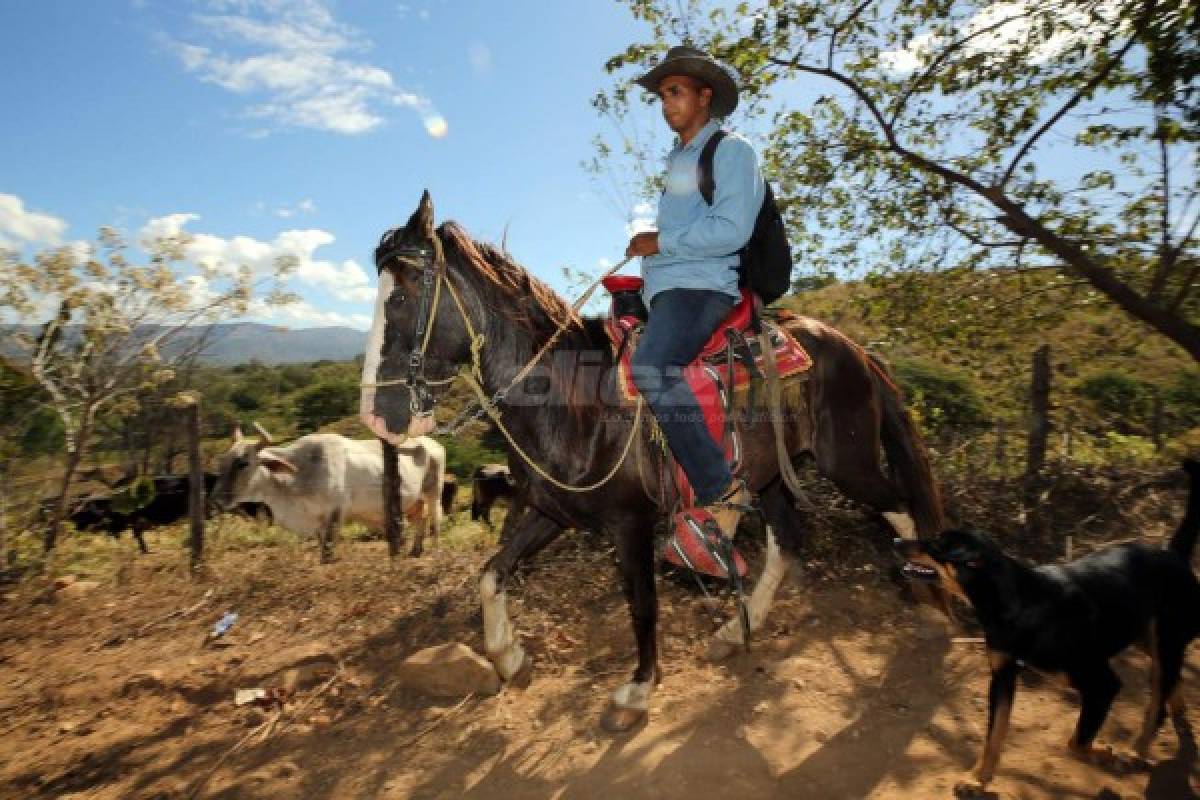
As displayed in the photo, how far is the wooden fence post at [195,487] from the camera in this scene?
7.08m

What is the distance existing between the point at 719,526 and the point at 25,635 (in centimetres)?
628

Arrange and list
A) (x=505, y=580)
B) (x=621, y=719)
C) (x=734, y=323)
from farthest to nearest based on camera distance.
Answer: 1. (x=505, y=580)
2. (x=734, y=323)
3. (x=621, y=719)

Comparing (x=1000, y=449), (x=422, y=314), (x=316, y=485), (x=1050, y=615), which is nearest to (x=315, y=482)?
(x=316, y=485)

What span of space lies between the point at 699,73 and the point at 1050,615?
3437 millimetres

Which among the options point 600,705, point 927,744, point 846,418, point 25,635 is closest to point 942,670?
point 927,744

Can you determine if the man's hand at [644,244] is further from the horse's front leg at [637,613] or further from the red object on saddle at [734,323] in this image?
the horse's front leg at [637,613]

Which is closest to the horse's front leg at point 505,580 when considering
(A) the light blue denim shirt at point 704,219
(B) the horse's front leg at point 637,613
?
(B) the horse's front leg at point 637,613

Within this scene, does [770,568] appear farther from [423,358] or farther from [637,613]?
[423,358]

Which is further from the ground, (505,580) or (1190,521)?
(1190,521)

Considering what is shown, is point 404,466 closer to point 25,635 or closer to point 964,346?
point 25,635

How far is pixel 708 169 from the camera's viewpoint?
11.1 feet

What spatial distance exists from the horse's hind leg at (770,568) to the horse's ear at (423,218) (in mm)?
3161

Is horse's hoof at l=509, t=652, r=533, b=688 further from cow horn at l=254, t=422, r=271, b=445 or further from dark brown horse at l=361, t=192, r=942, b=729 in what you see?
cow horn at l=254, t=422, r=271, b=445

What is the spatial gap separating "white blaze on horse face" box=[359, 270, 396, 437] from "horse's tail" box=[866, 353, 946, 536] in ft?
11.8
